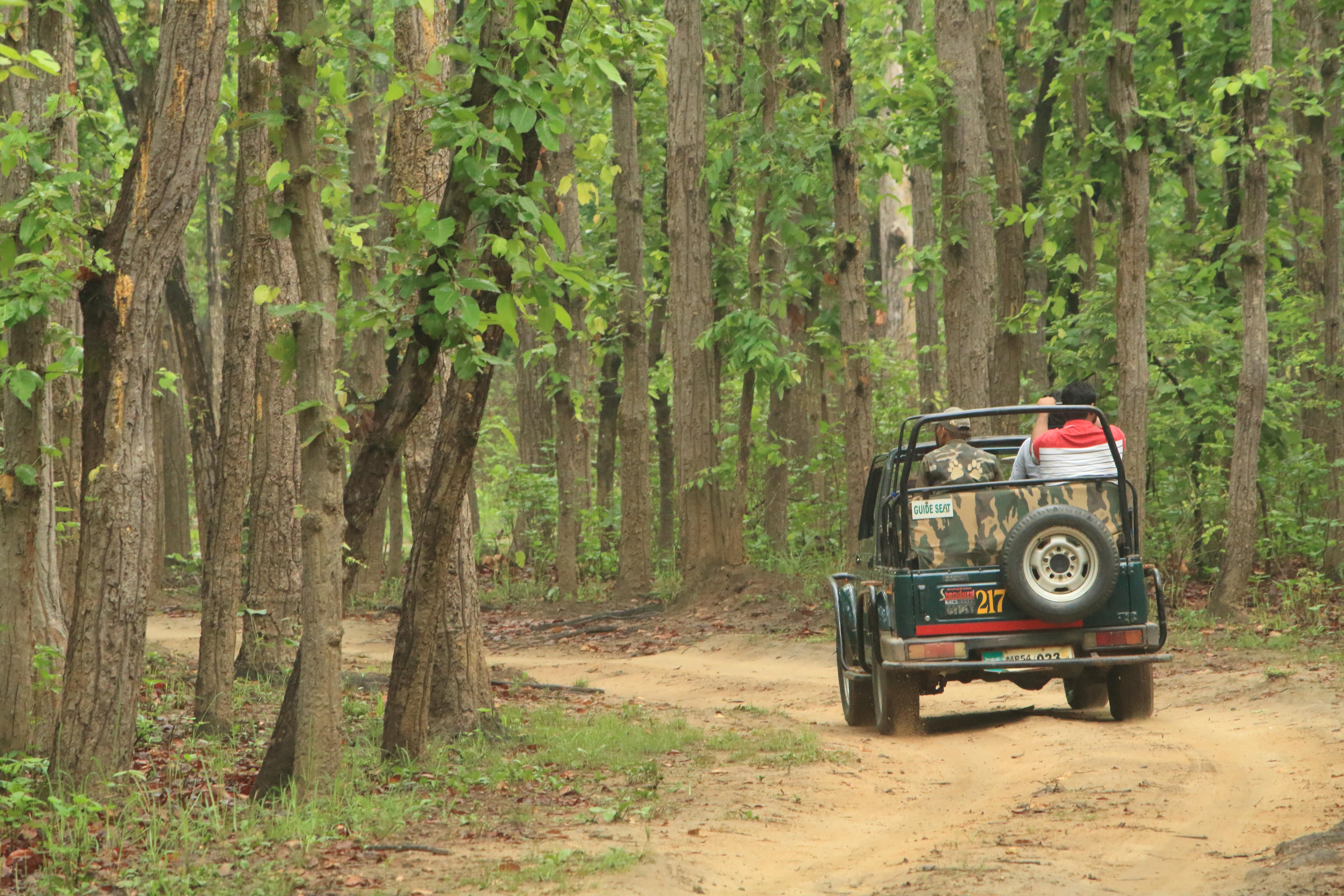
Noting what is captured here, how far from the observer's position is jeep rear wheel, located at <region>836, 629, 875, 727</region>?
34.8 ft

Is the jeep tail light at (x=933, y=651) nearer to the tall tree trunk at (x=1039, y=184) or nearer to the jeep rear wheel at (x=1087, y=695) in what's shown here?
the jeep rear wheel at (x=1087, y=695)

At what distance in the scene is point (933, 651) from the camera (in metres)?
9.41

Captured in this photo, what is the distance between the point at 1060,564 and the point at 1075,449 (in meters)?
1.13

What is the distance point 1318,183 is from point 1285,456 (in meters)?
3.90

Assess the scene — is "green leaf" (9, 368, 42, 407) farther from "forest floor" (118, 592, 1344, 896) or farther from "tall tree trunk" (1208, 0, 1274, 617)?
"tall tree trunk" (1208, 0, 1274, 617)

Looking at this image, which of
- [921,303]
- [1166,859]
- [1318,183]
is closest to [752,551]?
[921,303]

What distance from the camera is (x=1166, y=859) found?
5.92 meters

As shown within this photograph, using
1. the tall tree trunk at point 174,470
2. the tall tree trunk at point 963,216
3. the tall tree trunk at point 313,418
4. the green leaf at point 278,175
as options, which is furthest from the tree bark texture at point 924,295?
the green leaf at point 278,175

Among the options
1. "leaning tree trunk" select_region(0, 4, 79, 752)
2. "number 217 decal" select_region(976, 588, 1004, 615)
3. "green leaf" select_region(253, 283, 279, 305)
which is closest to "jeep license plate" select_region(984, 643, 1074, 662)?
"number 217 decal" select_region(976, 588, 1004, 615)

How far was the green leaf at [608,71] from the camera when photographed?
6609mm

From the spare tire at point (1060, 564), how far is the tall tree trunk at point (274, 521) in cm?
560

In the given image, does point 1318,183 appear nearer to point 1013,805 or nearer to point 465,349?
point 1013,805

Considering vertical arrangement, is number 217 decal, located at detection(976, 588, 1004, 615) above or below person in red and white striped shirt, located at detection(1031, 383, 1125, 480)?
below

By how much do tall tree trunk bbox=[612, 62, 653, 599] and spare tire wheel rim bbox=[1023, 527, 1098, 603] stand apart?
10831 millimetres
